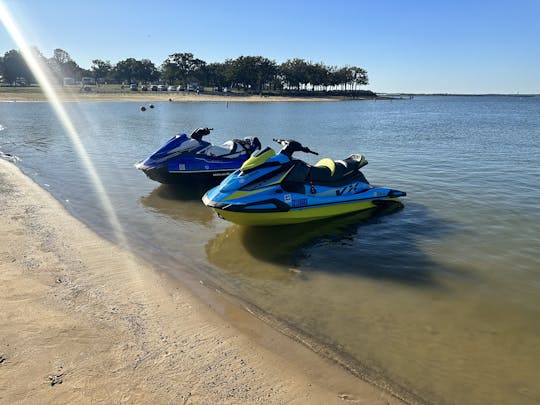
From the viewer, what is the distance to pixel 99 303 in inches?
219

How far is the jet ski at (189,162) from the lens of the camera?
12102 mm

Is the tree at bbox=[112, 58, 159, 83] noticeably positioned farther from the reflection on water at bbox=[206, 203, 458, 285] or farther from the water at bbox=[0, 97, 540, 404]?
the reflection on water at bbox=[206, 203, 458, 285]

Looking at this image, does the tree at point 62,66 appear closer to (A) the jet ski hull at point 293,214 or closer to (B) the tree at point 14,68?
(B) the tree at point 14,68

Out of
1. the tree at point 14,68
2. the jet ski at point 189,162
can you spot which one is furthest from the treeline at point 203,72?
the jet ski at point 189,162

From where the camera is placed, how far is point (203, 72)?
415 feet

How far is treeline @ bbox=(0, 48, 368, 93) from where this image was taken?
122125mm

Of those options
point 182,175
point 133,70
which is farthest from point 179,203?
point 133,70

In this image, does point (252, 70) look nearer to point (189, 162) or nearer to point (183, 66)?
point (183, 66)

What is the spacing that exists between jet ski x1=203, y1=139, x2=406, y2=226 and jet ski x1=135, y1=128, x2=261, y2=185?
3.63 metres

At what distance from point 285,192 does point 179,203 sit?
13.1 feet

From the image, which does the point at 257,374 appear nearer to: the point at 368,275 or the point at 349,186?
the point at 368,275

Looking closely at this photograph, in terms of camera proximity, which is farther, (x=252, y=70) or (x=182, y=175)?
(x=252, y=70)

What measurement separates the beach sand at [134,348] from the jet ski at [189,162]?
18.1ft

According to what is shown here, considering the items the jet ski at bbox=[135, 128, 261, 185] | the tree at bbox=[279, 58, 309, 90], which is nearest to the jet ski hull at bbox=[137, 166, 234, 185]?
the jet ski at bbox=[135, 128, 261, 185]
